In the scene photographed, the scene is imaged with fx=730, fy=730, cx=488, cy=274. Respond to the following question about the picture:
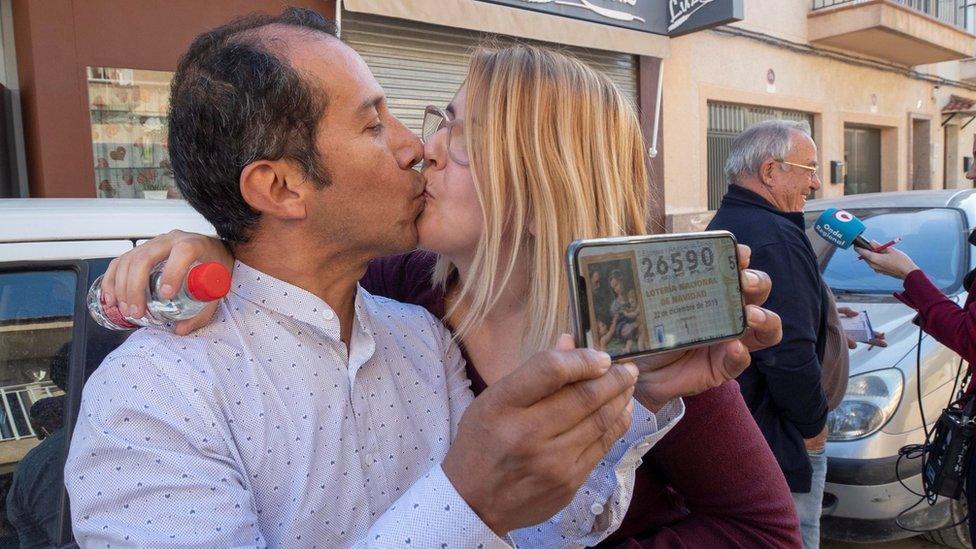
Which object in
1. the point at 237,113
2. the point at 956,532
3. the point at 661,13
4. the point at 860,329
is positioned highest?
the point at 661,13

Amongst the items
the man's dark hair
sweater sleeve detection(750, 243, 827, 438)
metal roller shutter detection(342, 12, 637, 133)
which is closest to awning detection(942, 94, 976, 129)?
metal roller shutter detection(342, 12, 637, 133)

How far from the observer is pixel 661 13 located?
27.7 ft

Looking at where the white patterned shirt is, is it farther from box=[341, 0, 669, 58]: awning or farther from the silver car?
box=[341, 0, 669, 58]: awning

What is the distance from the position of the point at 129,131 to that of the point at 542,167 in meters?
4.69

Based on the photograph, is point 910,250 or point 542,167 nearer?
point 542,167

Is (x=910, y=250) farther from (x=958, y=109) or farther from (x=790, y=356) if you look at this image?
(x=958, y=109)

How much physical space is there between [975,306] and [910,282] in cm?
35

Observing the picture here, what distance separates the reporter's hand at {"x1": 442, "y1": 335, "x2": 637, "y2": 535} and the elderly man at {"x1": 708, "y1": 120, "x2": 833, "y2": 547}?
1789 mm

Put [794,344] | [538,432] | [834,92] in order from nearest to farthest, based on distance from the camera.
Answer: [538,432], [794,344], [834,92]

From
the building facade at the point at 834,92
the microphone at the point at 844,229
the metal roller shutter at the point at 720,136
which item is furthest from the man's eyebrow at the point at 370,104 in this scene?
the metal roller shutter at the point at 720,136

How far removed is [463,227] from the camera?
5.08ft

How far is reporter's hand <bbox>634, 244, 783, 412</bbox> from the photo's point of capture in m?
1.15

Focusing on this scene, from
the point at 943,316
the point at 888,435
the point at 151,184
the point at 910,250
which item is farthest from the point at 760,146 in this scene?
the point at 151,184

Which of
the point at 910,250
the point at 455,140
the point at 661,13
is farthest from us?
the point at 661,13
